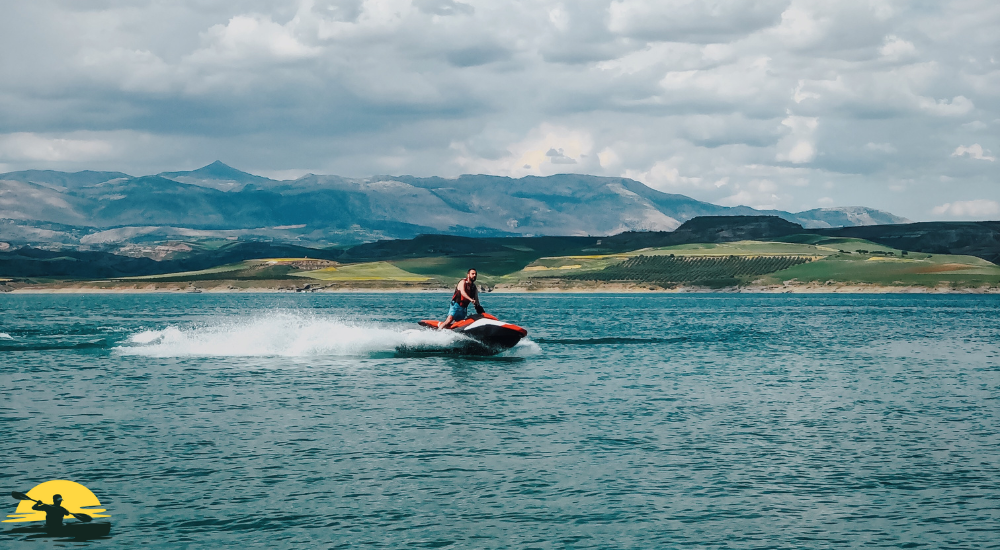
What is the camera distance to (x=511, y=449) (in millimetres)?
27031

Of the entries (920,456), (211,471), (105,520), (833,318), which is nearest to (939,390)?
(920,456)

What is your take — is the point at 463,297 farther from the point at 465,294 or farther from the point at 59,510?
the point at 59,510

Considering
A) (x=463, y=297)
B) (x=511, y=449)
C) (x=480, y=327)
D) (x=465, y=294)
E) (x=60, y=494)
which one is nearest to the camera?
(x=60, y=494)

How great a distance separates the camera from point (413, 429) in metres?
30.4

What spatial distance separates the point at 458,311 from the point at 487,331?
1.72 meters

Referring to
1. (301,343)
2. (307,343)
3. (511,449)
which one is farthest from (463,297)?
(511,449)

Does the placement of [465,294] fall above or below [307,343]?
above

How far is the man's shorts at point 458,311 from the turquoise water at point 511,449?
204 cm

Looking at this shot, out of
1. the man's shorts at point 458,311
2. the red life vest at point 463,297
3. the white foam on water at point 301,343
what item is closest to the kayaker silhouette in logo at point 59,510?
the red life vest at point 463,297

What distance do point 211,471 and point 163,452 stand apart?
324 centimetres

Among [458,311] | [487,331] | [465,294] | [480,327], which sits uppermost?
[465,294]

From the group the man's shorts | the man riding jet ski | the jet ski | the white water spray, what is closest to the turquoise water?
the white water spray

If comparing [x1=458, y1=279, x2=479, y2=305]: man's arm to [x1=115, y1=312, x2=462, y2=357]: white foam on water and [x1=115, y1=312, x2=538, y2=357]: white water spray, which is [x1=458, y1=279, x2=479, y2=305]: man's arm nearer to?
[x1=115, y1=312, x2=538, y2=357]: white water spray

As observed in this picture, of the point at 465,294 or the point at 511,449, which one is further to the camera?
the point at 465,294
